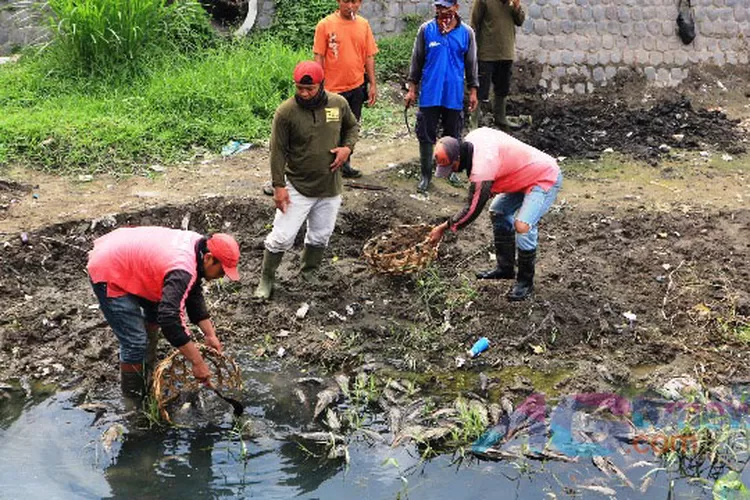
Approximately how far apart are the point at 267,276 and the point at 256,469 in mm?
1919

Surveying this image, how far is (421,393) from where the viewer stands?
601cm

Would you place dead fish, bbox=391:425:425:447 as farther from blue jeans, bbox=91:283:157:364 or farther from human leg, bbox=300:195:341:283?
human leg, bbox=300:195:341:283

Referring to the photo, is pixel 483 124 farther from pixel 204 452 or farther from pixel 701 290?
pixel 204 452

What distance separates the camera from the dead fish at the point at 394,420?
5.59 m

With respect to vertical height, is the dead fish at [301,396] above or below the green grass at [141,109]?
below

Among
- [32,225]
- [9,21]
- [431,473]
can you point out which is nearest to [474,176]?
[431,473]

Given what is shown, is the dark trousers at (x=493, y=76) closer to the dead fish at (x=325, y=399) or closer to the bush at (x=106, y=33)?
the bush at (x=106, y=33)

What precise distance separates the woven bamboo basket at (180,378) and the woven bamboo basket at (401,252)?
5.06ft

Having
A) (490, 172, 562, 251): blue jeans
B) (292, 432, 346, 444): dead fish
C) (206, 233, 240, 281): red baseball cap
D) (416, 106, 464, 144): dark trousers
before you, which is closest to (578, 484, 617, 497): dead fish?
(292, 432, 346, 444): dead fish

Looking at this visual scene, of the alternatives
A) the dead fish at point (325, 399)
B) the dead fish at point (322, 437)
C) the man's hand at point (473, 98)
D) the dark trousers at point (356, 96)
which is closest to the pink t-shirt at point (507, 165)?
the dead fish at point (325, 399)

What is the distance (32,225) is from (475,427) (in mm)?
4458

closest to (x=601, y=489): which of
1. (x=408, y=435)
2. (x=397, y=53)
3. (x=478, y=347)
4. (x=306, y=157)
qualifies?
(x=408, y=435)

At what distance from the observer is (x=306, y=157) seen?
6.43 meters

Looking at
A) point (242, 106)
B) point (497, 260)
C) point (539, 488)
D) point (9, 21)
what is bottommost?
point (539, 488)
